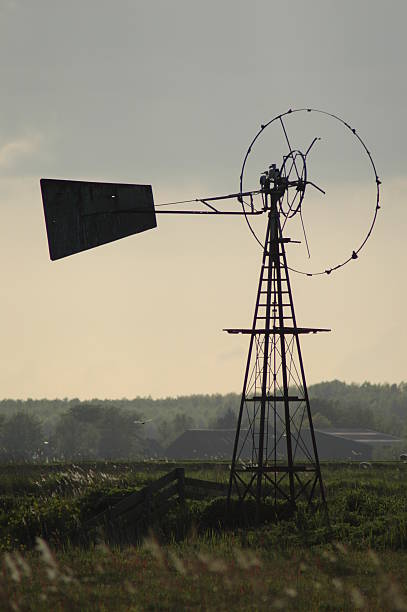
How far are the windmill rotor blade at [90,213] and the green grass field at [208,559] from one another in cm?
755

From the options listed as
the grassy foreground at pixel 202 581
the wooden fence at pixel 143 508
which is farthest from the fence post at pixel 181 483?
the grassy foreground at pixel 202 581

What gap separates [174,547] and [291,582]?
5.64 metres

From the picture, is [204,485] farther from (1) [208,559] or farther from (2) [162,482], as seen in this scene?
(1) [208,559]

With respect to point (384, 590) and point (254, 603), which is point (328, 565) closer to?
point (384, 590)

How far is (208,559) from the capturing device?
1115 centimetres

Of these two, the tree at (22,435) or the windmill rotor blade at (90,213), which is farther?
→ the tree at (22,435)

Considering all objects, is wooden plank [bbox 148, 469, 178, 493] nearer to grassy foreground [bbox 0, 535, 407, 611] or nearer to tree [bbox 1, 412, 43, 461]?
grassy foreground [bbox 0, 535, 407, 611]

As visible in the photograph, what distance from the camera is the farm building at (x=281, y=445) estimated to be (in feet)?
394

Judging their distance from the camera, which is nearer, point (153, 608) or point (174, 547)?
point (153, 608)

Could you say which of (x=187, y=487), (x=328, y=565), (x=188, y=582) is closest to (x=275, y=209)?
(x=187, y=487)

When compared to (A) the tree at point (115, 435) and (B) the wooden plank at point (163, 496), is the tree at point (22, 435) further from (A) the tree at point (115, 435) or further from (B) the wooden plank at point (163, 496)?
(B) the wooden plank at point (163, 496)

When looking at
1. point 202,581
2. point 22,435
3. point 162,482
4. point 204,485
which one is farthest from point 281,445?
point 202,581

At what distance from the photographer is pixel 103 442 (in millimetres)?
147375

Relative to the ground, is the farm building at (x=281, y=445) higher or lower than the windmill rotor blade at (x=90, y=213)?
lower
